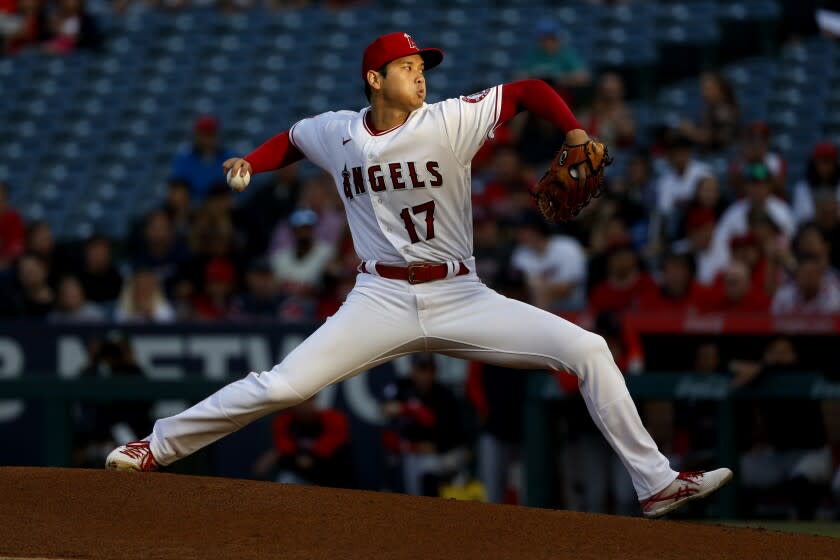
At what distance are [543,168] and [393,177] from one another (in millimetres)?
5906

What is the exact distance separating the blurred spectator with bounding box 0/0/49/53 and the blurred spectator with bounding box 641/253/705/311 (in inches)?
393

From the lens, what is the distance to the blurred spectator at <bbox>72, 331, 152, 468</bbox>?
29.2ft

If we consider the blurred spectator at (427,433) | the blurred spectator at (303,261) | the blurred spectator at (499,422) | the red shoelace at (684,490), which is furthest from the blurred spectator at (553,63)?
the red shoelace at (684,490)

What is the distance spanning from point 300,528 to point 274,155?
4.93ft

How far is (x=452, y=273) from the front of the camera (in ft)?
17.3

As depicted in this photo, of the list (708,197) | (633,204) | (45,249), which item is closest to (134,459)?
(708,197)

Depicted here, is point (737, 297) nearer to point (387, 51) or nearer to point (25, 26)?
point (387, 51)

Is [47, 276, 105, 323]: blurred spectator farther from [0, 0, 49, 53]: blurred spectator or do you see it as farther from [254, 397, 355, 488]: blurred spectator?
[0, 0, 49, 53]: blurred spectator

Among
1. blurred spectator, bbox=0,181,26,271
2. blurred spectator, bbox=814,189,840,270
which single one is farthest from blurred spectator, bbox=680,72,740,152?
blurred spectator, bbox=0,181,26,271

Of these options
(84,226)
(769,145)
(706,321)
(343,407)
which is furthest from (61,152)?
(706,321)

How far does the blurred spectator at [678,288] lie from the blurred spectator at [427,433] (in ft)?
4.49

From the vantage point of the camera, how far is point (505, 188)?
1061cm

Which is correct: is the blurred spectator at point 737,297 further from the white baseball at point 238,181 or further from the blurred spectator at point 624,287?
the white baseball at point 238,181

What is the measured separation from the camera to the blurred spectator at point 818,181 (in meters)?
9.55
